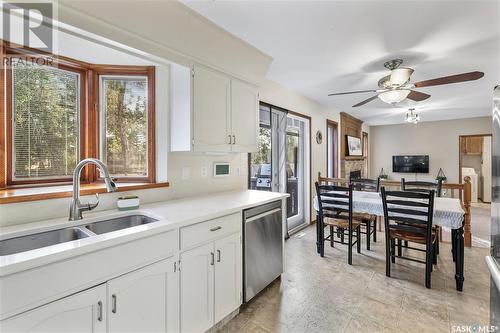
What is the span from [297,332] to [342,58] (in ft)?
9.06

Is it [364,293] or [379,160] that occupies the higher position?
[379,160]

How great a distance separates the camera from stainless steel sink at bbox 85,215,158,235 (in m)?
1.57

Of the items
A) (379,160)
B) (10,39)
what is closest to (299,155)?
(10,39)

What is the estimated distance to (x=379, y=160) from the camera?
26.4ft

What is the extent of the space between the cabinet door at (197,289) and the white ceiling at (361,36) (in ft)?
6.15

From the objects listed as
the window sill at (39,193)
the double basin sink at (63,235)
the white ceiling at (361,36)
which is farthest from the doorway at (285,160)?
the window sill at (39,193)

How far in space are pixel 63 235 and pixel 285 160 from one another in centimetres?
305

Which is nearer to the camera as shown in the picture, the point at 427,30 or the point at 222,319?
the point at 222,319

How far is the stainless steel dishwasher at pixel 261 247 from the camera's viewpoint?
204 centimetres

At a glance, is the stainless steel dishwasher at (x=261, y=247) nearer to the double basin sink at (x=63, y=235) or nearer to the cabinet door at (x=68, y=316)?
the double basin sink at (x=63, y=235)

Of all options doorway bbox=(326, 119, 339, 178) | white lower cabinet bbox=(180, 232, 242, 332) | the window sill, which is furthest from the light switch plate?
doorway bbox=(326, 119, 339, 178)

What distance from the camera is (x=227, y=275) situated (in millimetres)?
1855

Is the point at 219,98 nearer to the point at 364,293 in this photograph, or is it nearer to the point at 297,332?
the point at 297,332

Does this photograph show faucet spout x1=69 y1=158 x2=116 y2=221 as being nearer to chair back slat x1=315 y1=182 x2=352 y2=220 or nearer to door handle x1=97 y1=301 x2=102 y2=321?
door handle x1=97 y1=301 x2=102 y2=321
